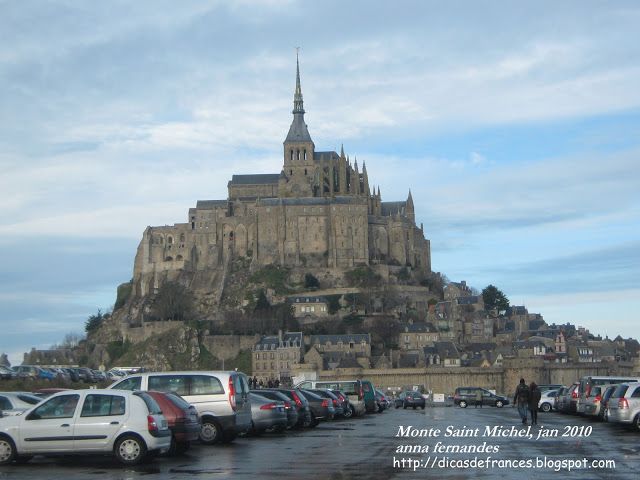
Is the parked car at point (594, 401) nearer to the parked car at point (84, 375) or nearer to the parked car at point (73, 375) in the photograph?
the parked car at point (73, 375)

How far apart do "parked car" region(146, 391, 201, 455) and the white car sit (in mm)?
882

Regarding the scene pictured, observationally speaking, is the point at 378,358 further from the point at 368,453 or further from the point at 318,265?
the point at 368,453

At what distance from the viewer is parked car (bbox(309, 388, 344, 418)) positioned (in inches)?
1276

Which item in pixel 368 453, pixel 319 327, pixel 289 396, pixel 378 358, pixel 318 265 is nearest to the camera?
pixel 368 453

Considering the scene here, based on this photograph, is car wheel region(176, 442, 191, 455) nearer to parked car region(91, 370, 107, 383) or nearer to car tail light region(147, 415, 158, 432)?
car tail light region(147, 415, 158, 432)

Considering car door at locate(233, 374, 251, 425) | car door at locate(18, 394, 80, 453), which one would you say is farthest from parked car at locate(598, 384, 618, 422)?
car door at locate(18, 394, 80, 453)

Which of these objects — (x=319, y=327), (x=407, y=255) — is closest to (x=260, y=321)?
(x=319, y=327)

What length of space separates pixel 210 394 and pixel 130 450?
4.23 m

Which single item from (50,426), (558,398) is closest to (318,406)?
(50,426)

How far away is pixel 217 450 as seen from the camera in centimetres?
2117

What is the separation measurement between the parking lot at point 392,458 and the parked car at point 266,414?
37 cm

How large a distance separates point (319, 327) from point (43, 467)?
8865 cm

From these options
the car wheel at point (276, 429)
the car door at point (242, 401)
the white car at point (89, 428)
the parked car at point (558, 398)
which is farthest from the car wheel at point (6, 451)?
the parked car at point (558, 398)

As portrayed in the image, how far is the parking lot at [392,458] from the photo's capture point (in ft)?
54.3
